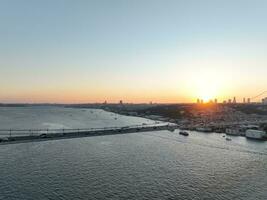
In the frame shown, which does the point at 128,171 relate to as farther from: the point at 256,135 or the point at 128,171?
the point at 256,135

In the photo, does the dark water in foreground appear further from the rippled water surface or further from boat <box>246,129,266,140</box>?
boat <box>246,129,266,140</box>

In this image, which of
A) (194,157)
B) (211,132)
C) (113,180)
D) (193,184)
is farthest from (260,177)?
(211,132)

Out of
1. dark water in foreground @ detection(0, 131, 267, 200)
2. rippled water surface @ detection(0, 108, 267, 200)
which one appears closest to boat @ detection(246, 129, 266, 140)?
rippled water surface @ detection(0, 108, 267, 200)

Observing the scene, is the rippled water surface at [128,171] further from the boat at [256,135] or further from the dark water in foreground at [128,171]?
the boat at [256,135]

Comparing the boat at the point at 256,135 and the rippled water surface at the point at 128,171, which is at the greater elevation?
the boat at the point at 256,135

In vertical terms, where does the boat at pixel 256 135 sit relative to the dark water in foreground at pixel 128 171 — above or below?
above

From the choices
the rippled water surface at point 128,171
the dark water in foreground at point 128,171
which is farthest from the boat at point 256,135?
the dark water in foreground at point 128,171

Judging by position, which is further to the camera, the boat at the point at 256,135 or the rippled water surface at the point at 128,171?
the boat at the point at 256,135

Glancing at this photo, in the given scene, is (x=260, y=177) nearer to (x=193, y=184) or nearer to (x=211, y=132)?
(x=193, y=184)
